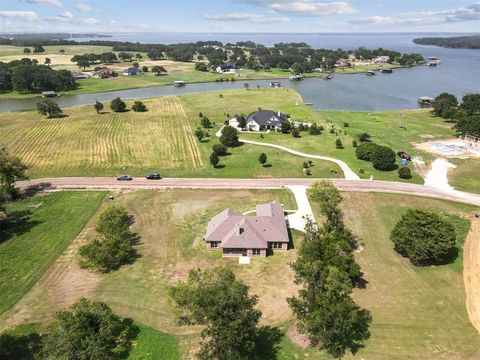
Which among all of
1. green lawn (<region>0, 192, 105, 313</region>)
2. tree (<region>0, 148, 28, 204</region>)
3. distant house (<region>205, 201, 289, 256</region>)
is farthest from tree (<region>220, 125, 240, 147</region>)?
tree (<region>0, 148, 28, 204</region>)

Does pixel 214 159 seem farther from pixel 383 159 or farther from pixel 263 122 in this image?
pixel 383 159

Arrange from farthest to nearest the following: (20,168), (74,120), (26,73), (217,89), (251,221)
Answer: (217,89), (26,73), (74,120), (20,168), (251,221)

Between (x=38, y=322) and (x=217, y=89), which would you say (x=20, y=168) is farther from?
(x=217, y=89)

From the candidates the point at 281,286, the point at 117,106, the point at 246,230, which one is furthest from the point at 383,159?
the point at 117,106

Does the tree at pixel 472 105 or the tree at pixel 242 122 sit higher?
the tree at pixel 472 105

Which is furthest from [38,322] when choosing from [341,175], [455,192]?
[455,192]

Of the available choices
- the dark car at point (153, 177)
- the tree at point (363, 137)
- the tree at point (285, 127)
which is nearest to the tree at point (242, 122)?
the tree at point (285, 127)

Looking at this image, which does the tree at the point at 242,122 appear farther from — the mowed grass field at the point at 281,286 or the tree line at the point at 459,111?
the tree line at the point at 459,111
